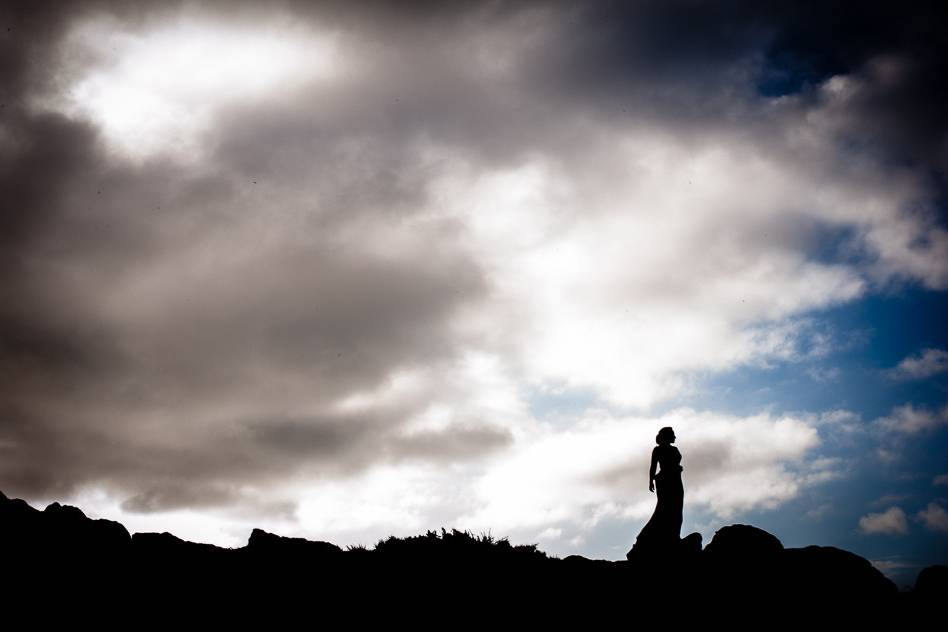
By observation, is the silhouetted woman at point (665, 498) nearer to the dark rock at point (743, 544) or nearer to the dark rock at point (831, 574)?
the dark rock at point (743, 544)

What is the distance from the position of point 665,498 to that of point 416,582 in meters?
7.20

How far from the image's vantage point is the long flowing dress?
49.1ft

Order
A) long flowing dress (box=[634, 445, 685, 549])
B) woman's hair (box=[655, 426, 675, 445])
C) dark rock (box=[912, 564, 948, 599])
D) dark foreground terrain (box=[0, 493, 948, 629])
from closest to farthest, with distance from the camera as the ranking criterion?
dark foreground terrain (box=[0, 493, 948, 629]) → dark rock (box=[912, 564, 948, 599]) → long flowing dress (box=[634, 445, 685, 549]) → woman's hair (box=[655, 426, 675, 445])

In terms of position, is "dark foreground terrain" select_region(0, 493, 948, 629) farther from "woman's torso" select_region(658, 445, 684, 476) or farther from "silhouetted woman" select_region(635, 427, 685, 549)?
"woman's torso" select_region(658, 445, 684, 476)

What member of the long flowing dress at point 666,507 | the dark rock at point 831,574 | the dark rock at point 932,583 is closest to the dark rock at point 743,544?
the dark rock at point 831,574

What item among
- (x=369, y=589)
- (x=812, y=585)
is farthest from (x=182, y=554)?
(x=812, y=585)

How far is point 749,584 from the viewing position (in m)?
12.6

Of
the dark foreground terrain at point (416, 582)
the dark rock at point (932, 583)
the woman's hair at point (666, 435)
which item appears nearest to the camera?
the dark foreground terrain at point (416, 582)

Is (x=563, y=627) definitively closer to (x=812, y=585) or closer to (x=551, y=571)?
(x=551, y=571)

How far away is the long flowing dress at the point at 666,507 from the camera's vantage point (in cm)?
1496

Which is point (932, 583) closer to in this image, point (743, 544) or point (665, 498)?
point (743, 544)

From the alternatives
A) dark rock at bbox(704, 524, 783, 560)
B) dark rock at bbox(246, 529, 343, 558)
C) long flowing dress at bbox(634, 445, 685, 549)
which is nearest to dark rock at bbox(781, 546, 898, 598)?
dark rock at bbox(704, 524, 783, 560)

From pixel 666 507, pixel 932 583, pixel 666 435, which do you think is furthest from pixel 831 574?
pixel 666 435

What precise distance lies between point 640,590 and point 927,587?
258 inches
